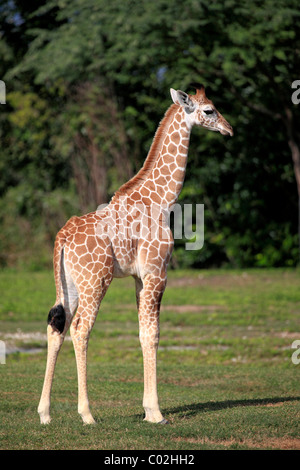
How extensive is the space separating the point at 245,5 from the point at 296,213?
749 cm

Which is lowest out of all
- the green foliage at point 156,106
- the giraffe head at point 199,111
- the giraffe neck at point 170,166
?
the green foliage at point 156,106

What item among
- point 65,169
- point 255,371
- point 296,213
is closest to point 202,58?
point 296,213

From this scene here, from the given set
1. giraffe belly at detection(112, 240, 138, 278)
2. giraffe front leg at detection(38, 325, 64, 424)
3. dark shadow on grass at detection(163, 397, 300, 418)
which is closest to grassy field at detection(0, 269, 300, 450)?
dark shadow on grass at detection(163, 397, 300, 418)

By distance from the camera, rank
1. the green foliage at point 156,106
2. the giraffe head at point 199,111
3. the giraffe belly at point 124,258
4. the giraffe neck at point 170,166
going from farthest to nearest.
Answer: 1. the green foliage at point 156,106
2. the giraffe head at point 199,111
3. the giraffe neck at point 170,166
4. the giraffe belly at point 124,258

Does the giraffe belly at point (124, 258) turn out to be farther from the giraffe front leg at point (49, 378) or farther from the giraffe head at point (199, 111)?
the giraffe head at point (199, 111)

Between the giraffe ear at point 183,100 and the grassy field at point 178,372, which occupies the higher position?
the giraffe ear at point 183,100

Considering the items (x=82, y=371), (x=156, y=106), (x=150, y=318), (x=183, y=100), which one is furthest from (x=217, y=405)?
(x=156, y=106)

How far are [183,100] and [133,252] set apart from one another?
1.63 m

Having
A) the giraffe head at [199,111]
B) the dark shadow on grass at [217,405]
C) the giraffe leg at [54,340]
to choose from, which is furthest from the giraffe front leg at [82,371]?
the giraffe head at [199,111]

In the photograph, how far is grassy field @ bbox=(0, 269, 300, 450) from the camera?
636 centimetres

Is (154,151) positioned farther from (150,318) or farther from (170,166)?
(150,318)

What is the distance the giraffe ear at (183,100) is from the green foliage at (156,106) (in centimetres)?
1047

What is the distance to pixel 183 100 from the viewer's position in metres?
7.50

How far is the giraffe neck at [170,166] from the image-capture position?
24.4ft
